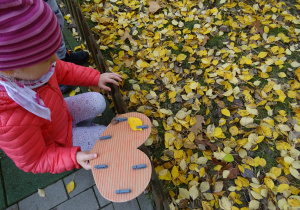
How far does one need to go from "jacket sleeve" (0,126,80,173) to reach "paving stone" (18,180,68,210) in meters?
0.66

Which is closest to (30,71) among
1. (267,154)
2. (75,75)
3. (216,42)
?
(75,75)

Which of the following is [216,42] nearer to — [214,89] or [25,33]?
[214,89]

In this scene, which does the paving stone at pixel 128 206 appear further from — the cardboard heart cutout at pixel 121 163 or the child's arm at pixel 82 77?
the child's arm at pixel 82 77

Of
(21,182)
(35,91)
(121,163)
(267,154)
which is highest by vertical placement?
(35,91)

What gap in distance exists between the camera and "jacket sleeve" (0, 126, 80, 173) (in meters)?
1.21

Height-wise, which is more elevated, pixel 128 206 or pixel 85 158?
pixel 85 158

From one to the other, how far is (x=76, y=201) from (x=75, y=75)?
1086mm

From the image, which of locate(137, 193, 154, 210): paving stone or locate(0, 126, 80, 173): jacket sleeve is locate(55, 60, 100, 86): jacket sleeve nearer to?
locate(0, 126, 80, 173): jacket sleeve

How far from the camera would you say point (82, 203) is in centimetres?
192

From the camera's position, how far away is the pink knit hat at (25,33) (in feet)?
2.85

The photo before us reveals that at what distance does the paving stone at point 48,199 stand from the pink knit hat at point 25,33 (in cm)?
137

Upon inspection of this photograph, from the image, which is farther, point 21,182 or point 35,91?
point 21,182

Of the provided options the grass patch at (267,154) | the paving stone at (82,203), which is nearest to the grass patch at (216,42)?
the grass patch at (267,154)

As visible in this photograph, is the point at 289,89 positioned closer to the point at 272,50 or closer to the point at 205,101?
the point at 272,50
